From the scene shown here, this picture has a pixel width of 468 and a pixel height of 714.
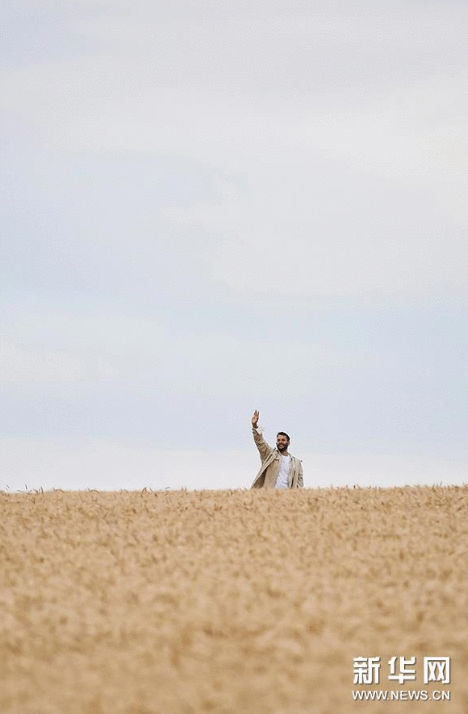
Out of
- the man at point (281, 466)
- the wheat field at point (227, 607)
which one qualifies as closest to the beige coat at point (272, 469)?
the man at point (281, 466)

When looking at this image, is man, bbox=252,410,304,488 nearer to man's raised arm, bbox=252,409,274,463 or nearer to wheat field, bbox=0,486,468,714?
man's raised arm, bbox=252,409,274,463

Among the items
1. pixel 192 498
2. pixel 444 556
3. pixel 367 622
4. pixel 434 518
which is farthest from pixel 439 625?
pixel 192 498

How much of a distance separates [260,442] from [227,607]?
959 cm

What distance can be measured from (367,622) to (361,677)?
103 cm

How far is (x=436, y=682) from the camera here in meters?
7.74

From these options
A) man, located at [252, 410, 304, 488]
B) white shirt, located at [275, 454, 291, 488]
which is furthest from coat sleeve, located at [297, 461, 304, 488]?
white shirt, located at [275, 454, 291, 488]

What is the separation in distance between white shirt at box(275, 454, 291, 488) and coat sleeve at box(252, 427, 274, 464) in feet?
0.93

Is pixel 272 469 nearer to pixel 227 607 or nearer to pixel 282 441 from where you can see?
pixel 282 441

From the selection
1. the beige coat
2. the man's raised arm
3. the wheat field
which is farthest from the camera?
the beige coat

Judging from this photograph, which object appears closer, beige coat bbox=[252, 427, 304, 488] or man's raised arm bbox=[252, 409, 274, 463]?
man's raised arm bbox=[252, 409, 274, 463]

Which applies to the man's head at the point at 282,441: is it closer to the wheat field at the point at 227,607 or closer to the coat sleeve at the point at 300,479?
the coat sleeve at the point at 300,479

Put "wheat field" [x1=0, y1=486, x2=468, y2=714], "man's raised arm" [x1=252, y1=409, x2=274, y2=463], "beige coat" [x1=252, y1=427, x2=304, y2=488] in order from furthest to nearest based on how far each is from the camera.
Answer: "beige coat" [x1=252, y1=427, x2=304, y2=488] → "man's raised arm" [x1=252, y1=409, x2=274, y2=463] → "wheat field" [x1=0, y1=486, x2=468, y2=714]

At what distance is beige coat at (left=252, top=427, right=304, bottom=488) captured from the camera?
18812 mm

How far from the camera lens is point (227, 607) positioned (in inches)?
355
